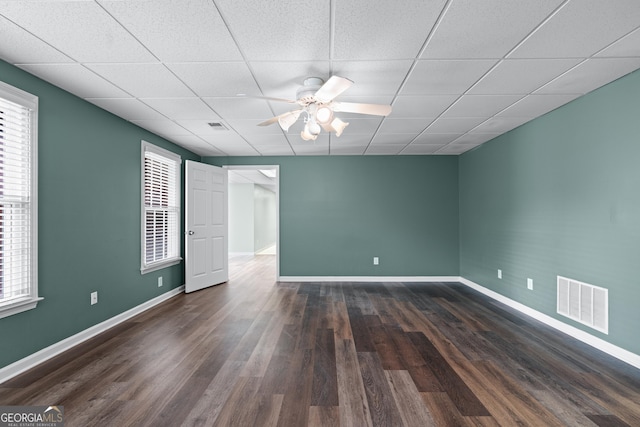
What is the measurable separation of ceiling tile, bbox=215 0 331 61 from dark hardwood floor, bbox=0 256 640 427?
2.30m

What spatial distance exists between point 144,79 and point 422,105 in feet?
8.42

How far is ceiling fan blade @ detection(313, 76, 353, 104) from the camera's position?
2.10m

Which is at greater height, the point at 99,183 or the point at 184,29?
the point at 184,29

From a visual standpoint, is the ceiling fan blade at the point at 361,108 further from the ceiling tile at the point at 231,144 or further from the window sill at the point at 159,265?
the window sill at the point at 159,265

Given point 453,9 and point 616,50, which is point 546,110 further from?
point 453,9

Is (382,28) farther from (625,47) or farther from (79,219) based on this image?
(79,219)

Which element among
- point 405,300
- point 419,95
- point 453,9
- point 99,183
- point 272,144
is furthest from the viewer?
point 272,144

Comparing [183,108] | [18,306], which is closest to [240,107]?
[183,108]

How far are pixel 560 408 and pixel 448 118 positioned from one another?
2852 millimetres

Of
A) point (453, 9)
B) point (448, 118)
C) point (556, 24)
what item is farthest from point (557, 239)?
point (453, 9)

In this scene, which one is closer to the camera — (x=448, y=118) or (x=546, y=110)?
(x=546, y=110)

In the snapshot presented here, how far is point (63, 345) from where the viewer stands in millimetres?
2732

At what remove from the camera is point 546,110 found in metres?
3.34

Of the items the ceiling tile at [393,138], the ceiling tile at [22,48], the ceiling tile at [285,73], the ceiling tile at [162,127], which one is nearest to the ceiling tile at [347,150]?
the ceiling tile at [393,138]
